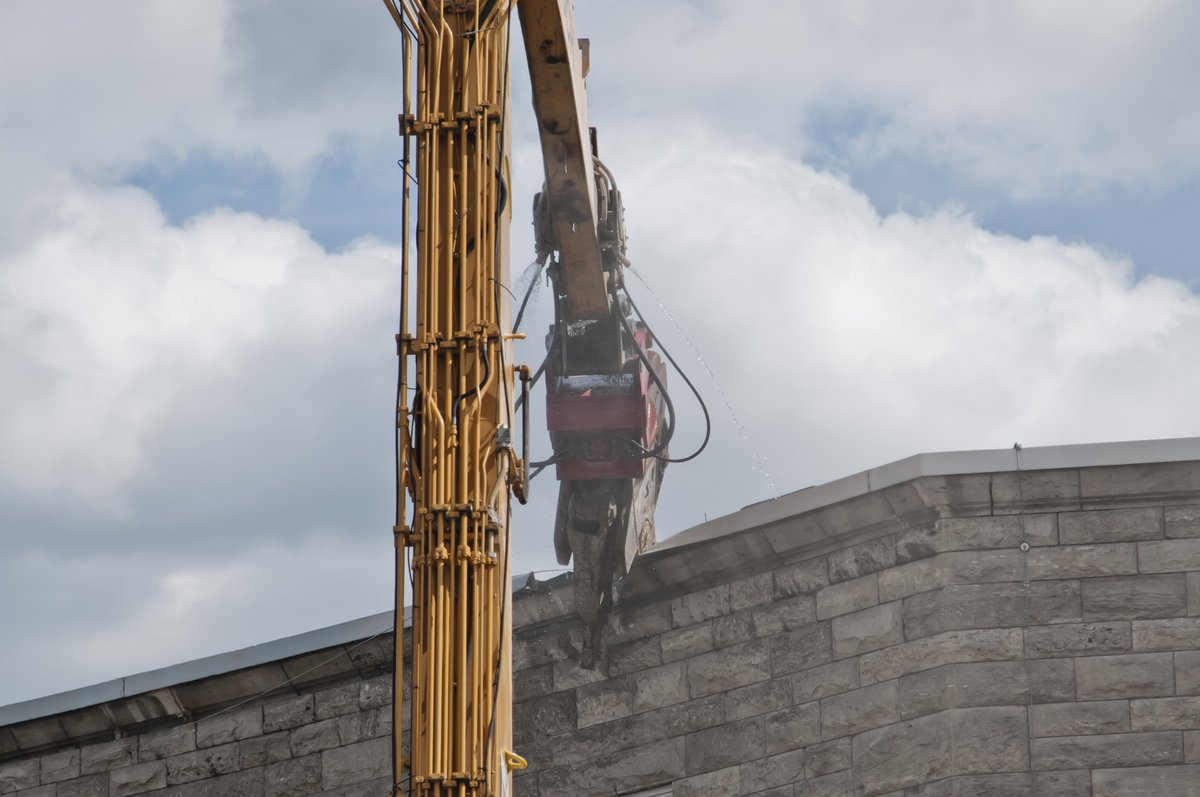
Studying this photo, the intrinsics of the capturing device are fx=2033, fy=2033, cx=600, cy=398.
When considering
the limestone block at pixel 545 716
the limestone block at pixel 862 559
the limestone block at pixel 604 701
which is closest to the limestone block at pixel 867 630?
the limestone block at pixel 862 559

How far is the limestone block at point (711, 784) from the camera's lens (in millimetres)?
12359

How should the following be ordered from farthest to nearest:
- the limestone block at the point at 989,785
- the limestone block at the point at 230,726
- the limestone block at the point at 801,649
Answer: the limestone block at the point at 230,726 → the limestone block at the point at 801,649 → the limestone block at the point at 989,785

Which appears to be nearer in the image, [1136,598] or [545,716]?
[1136,598]

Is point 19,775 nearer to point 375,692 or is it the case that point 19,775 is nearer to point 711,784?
point 375,692

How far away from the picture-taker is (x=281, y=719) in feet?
46.3

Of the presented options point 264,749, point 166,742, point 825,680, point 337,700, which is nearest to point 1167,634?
point 825,680

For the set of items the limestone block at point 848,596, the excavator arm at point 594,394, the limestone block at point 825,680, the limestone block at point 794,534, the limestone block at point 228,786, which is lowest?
the limestone block at point 228,786

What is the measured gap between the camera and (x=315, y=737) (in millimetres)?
13945

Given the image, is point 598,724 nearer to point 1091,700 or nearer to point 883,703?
point 883,703

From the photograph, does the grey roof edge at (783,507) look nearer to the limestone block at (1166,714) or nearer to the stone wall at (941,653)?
the stone wall at (941,653)

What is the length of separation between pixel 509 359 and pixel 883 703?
3570 millimetres

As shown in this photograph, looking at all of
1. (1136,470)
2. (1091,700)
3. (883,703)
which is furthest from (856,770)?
(1136,470)

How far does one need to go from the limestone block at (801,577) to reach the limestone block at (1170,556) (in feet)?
6.22

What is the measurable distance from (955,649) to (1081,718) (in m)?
0.80
